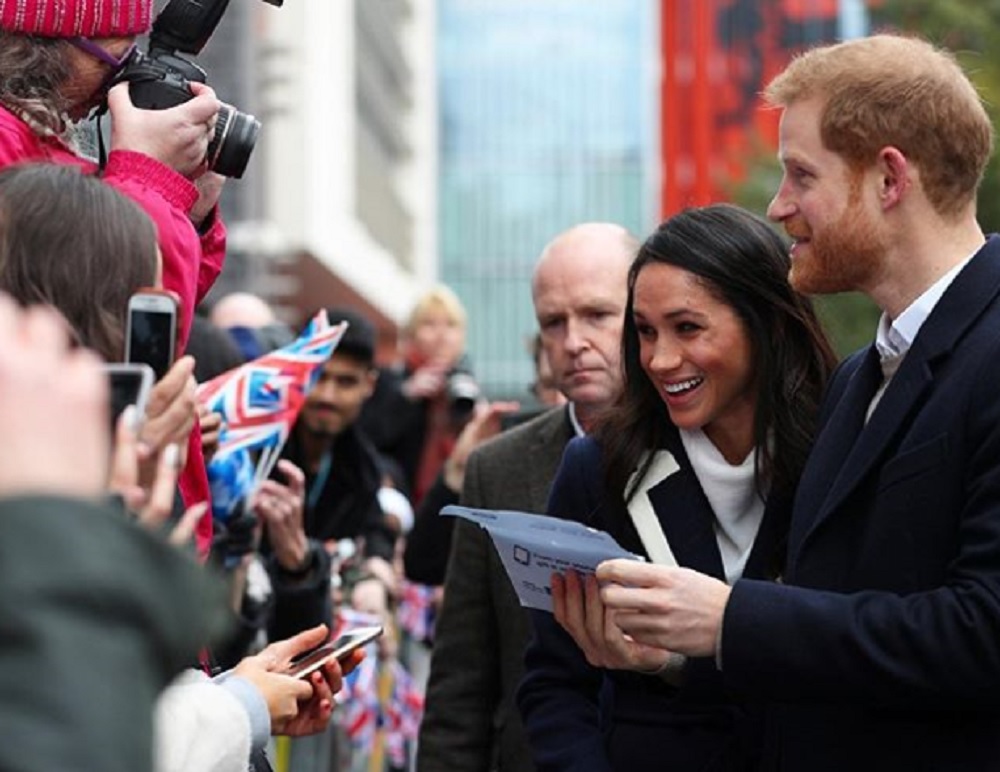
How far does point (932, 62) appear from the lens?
4.06 meters

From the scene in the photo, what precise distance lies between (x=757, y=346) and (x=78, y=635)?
9.67ft

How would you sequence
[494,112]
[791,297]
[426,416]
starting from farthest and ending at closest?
[494,112]
[426,416]
[791,297]

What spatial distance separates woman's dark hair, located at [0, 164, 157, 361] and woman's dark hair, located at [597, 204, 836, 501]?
75.0 inches

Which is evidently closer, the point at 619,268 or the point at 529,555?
the point at 529,555

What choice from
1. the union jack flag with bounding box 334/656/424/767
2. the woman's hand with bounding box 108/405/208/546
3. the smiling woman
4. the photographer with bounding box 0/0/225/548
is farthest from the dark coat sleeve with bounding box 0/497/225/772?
the union jack flag with bounding box 334/656/424/767

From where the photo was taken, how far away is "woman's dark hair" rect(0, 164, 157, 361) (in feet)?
9.52

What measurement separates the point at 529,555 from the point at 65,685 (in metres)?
2.31

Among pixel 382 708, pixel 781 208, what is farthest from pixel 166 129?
pixel 382 708

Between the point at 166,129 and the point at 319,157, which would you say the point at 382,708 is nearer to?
the point at 166,129

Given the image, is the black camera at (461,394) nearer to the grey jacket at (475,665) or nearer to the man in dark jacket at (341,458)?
the man in dark jacket at (341,458)

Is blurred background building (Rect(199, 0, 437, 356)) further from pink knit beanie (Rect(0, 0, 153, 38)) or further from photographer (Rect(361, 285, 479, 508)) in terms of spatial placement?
pink knit beanie (Rect(0, 0, 153, 38))

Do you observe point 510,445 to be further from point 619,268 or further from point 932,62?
point 932,62

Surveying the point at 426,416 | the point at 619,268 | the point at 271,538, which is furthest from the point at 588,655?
the point at 426,416

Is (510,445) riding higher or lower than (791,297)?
lower
